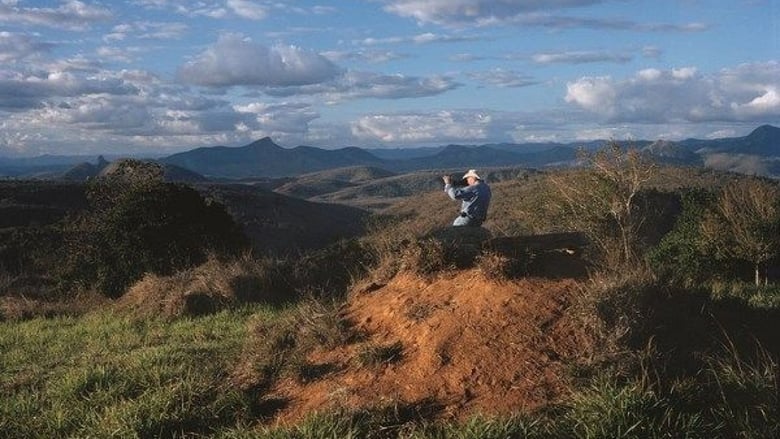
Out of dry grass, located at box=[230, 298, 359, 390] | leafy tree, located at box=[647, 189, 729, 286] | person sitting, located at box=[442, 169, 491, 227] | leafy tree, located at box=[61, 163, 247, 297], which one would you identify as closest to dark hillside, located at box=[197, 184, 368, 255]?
leafy tree, located at box=[647, 189, 729, 286]

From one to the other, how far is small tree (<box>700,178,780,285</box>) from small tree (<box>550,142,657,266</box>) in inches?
82.1

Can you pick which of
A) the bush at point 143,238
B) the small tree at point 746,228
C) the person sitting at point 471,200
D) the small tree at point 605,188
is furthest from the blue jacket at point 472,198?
the small tree at point 746,228

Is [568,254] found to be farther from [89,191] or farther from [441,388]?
[89,191]

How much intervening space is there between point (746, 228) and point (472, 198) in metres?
13.0

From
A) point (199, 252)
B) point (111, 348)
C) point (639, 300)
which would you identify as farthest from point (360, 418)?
point (199, 252)

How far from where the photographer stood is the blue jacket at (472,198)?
35.8 ft

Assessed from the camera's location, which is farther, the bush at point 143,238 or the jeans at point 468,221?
the bush at point 143,238

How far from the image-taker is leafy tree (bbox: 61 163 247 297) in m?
19.0

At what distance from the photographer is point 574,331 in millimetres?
6590

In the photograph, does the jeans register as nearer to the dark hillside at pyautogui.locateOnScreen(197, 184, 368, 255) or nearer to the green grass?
the green grass

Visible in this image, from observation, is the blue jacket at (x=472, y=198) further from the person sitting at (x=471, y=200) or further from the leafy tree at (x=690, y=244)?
the leafy tree at (x=690, y=244)

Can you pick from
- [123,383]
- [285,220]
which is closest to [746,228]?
[123,383]

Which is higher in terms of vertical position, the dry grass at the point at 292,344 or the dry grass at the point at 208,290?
the dry grass at the point at 292,344

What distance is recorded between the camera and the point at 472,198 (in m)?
11.0
